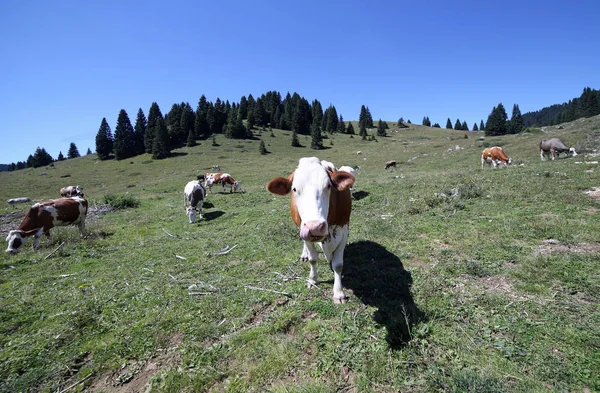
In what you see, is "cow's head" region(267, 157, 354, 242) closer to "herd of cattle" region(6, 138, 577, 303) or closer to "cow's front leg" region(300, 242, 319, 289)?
"herd of cattle" region(6, 138, 577, 303)

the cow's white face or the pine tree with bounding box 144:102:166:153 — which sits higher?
the pine tree with bounding box 144:102:166:153

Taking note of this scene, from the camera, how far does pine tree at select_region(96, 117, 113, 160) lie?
68312mm

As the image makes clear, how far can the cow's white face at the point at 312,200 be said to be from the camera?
3.45m

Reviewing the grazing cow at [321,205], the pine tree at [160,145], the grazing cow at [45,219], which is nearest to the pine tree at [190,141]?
the pine tree at [160,145]

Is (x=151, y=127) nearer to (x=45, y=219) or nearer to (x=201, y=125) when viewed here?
(x=201, y=125)

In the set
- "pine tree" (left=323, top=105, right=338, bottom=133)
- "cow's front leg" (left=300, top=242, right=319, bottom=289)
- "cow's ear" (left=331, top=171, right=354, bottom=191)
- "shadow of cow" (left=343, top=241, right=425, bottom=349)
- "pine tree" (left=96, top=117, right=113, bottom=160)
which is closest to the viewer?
"shadow of cow" (left=343, top=241, right=425, bottom=349)

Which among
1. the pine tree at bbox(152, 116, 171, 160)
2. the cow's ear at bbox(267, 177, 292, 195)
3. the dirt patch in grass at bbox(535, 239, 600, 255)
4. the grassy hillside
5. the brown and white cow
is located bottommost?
the grassy hillside

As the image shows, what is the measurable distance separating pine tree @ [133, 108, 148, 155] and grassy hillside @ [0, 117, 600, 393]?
6890cm

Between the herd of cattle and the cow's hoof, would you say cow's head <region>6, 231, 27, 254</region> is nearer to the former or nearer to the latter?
the herd of cattle

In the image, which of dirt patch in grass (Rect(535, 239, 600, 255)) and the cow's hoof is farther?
dirt patch in grass (Rect(535, 239, 600, 255))

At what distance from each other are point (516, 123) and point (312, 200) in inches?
4346

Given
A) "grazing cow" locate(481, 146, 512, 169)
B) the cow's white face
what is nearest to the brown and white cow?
the cow's white face

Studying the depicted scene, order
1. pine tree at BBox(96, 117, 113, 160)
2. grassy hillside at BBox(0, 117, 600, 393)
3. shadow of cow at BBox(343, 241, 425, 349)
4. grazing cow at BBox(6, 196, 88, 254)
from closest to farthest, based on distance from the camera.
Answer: grassy hillside at BBox(0, 117, 600, 393), shadow of cow at BBox(343, 241, 425, 349), grazing cow at BBox(6, 196, 88, 254), pine tree at BBox(96, 117, 113, 160)

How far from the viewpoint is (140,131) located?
73.1 meters
